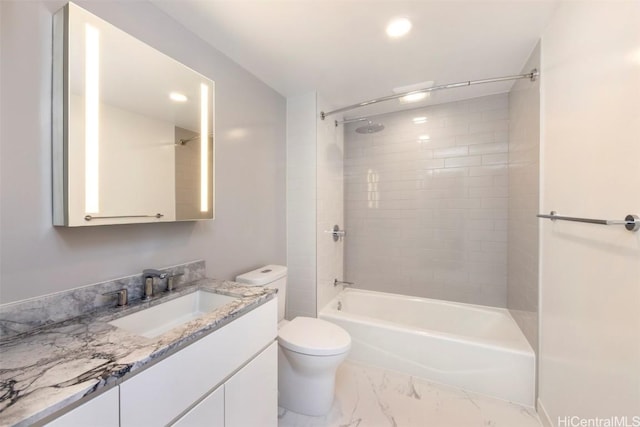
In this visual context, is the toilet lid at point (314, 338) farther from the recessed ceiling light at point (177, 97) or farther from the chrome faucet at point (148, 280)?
the recessed ceiling light at point (177, 97)

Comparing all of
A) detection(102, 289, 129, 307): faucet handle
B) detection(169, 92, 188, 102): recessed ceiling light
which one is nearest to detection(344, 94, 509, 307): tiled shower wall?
detection(169, 92, 188, 102): recessed ceiling light

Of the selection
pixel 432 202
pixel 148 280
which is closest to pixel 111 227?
pixel 148 280

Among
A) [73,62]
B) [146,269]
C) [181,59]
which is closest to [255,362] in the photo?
[146,269]

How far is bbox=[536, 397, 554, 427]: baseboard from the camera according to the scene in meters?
1.44

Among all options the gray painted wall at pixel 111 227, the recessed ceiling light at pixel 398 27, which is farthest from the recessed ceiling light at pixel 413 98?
the gray painted wall at pixel 111 227

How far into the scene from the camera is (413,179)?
2654 mm

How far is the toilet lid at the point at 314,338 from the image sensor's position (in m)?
1.50

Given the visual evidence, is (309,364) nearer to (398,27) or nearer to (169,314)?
(169,314)

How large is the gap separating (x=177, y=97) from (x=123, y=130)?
37cm

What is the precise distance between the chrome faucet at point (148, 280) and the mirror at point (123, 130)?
26 cm

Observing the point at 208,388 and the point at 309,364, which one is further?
the point at 309,364

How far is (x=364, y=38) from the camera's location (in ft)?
5.15

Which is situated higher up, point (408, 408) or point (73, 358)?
point (73, 358)

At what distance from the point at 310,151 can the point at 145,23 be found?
4.45ft
